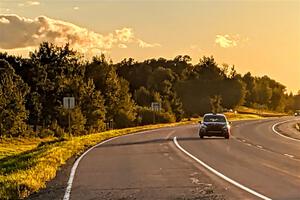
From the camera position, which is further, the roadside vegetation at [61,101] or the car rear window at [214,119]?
the roadside vegetation at [61,101]

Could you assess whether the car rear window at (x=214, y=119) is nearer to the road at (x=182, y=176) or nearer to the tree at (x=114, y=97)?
the road at (x=182, y=176)

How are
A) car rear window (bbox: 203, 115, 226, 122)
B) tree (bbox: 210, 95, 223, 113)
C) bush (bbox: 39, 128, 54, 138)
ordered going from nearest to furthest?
car rear window (bbox: 203, 115, 226, 122)
bush (bbox: 39, 128, 54, 138)
tree (bbox: 210, 95, 223, 113)

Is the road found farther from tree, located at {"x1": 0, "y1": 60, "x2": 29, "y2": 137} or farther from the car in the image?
tree, located at {"x1": 0, "y1": 60, "x2": 29, "y2": 137}

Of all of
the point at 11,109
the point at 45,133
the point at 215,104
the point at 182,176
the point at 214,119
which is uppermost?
the point at 215,104

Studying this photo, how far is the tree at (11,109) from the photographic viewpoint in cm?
7244

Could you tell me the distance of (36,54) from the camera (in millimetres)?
95000

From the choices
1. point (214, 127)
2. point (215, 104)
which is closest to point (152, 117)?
point (215, 104)

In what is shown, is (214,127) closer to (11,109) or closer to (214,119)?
(214,119)

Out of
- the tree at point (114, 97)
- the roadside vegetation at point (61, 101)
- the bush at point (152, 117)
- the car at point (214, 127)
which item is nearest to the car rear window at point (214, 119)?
the car at point (214, 127)

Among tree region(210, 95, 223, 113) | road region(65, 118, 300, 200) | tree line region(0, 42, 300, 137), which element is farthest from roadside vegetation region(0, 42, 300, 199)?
road region(65, 118, 300, 200)

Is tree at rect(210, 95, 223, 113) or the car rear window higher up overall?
tree at rect(210, 95, 223, 113)

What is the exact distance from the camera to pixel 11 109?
242 ft

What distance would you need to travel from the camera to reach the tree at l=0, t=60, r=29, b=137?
72.4 m

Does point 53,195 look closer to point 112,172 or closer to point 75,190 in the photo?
point 75,190
